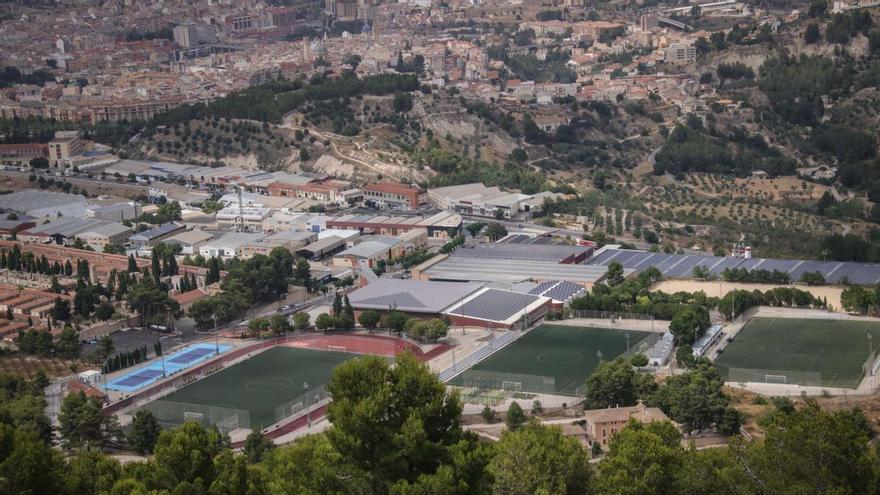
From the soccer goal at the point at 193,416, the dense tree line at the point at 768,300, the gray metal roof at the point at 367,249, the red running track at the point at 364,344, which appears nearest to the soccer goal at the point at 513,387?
the red running track at the point at 364,344

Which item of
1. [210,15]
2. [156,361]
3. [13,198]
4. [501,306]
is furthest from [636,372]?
[210,15]

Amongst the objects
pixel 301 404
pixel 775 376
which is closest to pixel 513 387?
pixel 301 404

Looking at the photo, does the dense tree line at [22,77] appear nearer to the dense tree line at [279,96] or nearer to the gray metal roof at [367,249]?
the dense tree line at [279,96]

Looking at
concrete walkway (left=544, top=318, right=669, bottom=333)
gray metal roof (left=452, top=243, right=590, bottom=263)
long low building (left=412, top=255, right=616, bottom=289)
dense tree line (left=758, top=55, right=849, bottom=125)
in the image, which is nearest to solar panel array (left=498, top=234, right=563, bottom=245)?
gray metal roof (left=452, top=243, right=590, bottom=263)

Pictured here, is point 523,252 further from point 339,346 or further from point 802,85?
point 802,85

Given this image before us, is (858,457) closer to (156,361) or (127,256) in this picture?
(156,361)
